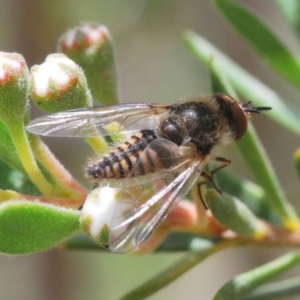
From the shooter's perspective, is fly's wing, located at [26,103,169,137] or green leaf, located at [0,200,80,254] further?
fly's wing, located at [26,103,169,137]

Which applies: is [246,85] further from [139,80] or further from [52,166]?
[139,80]

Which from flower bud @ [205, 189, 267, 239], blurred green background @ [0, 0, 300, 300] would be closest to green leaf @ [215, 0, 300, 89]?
flower bud @ [205, 189, 267, 239]

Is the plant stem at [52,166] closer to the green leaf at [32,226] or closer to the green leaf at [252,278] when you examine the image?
the green leaf at [32,226]

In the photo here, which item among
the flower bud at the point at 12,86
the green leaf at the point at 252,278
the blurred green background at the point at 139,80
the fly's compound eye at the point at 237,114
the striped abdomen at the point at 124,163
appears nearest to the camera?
the flower bud at the point at 12,86

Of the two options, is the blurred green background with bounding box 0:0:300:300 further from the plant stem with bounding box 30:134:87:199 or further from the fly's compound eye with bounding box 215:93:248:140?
the plant stem with bounding box 30:134:87:199

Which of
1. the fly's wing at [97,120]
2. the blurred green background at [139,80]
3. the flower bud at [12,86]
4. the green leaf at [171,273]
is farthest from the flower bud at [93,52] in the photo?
the blurred green background at [139,80]

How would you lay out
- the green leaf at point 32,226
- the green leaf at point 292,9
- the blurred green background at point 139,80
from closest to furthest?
the green leaf at point 32,226
the green leaf at point 292,9
the blurred green background at point 139,80

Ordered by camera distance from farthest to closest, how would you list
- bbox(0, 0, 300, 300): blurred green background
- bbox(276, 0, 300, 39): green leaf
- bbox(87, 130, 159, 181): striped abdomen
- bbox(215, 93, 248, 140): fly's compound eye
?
bbox(0, 0, 300, 300): blurred green background → bbox(276, 0, 300, 39): green leaf → bbox(215, 93, 248, 140): fly's compound eye → bbox(87, 130, 159, 181): striped abdomen
